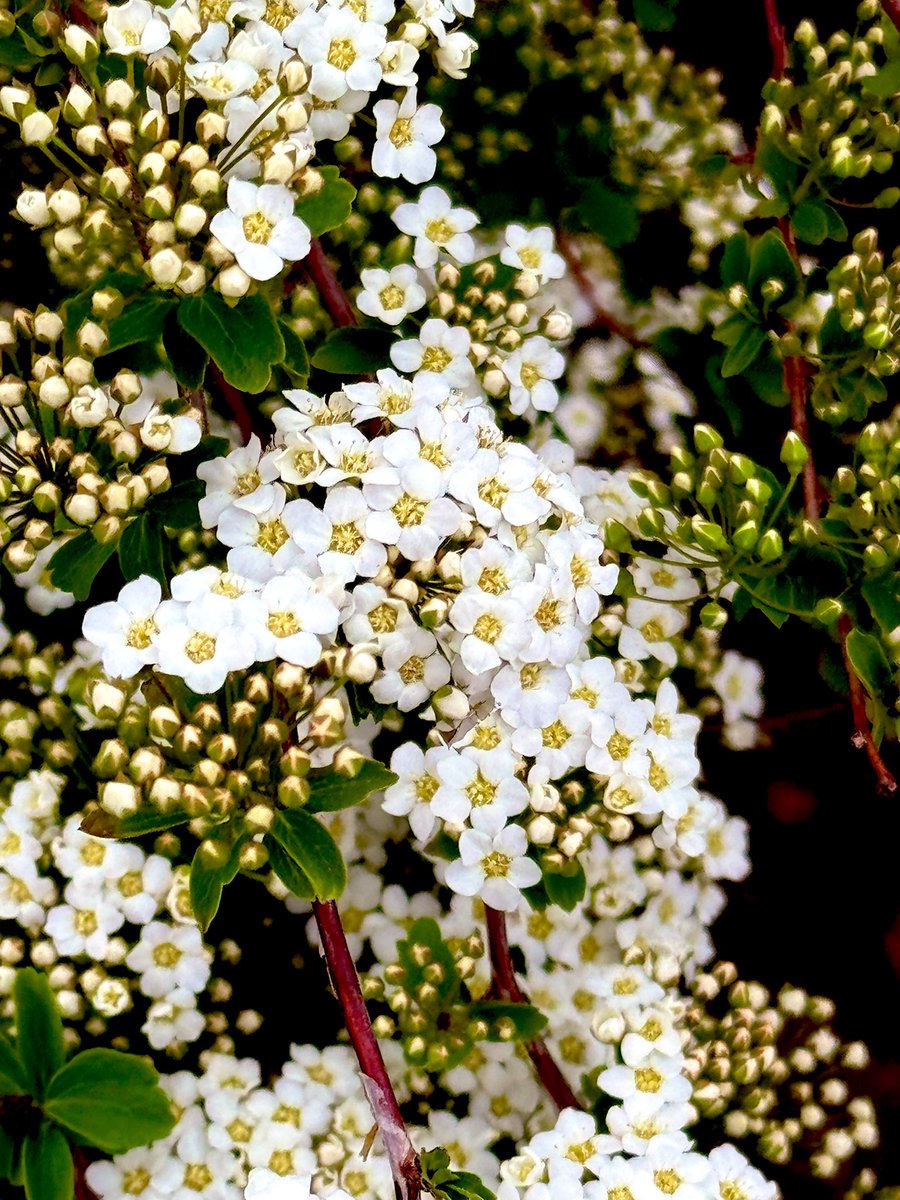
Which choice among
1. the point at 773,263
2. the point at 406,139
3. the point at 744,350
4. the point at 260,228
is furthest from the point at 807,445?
the point at 260,228

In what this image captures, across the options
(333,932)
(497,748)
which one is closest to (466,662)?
(497,748)

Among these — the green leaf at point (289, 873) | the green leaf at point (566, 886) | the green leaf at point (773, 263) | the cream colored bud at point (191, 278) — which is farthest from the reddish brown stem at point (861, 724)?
the cream colored bud at point (191, 278)

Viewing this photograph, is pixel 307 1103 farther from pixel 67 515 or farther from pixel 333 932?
pixel 67 515

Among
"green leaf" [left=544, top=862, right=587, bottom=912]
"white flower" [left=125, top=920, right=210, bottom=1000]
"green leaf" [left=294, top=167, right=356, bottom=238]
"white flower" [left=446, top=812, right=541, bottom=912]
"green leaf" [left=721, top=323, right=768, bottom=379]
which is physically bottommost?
"white flower" [left=125, top=920, right=210, bottom=1000]

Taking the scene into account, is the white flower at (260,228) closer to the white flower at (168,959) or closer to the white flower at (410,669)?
the white flower at (410,669)

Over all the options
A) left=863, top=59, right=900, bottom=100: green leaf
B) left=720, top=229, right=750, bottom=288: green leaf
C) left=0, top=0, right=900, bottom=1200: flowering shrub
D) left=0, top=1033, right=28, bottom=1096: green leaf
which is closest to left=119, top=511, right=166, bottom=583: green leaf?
left=0, top=0, right=900, bottom=1200: flowering shrub

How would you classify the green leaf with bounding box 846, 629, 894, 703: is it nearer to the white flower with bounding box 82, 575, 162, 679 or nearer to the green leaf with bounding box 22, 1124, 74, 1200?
the white flower with bounding box 82, 575, 162, 679
